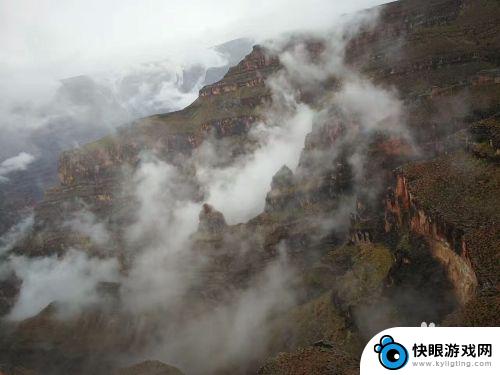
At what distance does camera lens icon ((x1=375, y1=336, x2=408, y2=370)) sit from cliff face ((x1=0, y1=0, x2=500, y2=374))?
11603 mm

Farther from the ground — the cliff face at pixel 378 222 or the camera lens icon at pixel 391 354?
the camera lens icon at pixel 391 354

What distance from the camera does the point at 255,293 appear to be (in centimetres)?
12725

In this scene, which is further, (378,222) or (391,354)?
(378,222)

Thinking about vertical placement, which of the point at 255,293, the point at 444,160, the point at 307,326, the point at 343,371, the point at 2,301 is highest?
the point at 444,160

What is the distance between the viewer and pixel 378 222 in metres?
90.6

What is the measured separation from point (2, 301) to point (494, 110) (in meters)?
175

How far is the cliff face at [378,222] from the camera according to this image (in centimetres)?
5681

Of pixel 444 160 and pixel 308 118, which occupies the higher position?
pixel 444 160

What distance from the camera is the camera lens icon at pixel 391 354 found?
1072 inches

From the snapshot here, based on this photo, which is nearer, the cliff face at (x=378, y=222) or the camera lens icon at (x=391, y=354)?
the camera lens icon at (x=391, y=354)

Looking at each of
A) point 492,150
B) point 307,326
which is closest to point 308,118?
point 307,326

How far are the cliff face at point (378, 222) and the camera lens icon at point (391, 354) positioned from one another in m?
11.6

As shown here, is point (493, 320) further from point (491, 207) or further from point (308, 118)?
point (308, 118)

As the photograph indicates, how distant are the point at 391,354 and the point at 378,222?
6528cm
